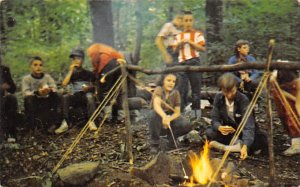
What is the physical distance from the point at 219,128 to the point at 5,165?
7.17ft

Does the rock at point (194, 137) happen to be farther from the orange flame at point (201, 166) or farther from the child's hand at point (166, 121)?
the child's hand at point (166, 121)

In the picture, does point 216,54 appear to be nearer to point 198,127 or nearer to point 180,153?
point 198,127

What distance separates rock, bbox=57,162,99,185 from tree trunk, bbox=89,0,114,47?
4.06ft

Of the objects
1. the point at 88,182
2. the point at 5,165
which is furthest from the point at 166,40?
the point at 5,165

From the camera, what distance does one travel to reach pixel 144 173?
3.64 metres

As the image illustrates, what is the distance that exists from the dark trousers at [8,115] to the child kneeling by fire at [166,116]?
1.43m

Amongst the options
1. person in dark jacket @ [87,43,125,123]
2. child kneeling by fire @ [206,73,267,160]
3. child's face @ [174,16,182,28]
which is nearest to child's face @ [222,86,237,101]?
child kneeling by fire @ [206,73,267,160]

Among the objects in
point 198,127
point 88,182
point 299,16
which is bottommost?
point 88,182

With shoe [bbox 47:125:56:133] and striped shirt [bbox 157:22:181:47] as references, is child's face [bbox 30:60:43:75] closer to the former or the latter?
shoe [bbox 47:125:56:133]

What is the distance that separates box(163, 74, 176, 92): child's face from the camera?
370cm

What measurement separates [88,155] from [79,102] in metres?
0.55

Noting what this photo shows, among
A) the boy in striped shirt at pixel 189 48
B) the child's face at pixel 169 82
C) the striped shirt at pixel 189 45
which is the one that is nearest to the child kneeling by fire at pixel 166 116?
the child's face at pixel 169 82

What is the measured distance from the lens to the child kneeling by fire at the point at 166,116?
3.72m

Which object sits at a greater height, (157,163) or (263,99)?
(263,99)
